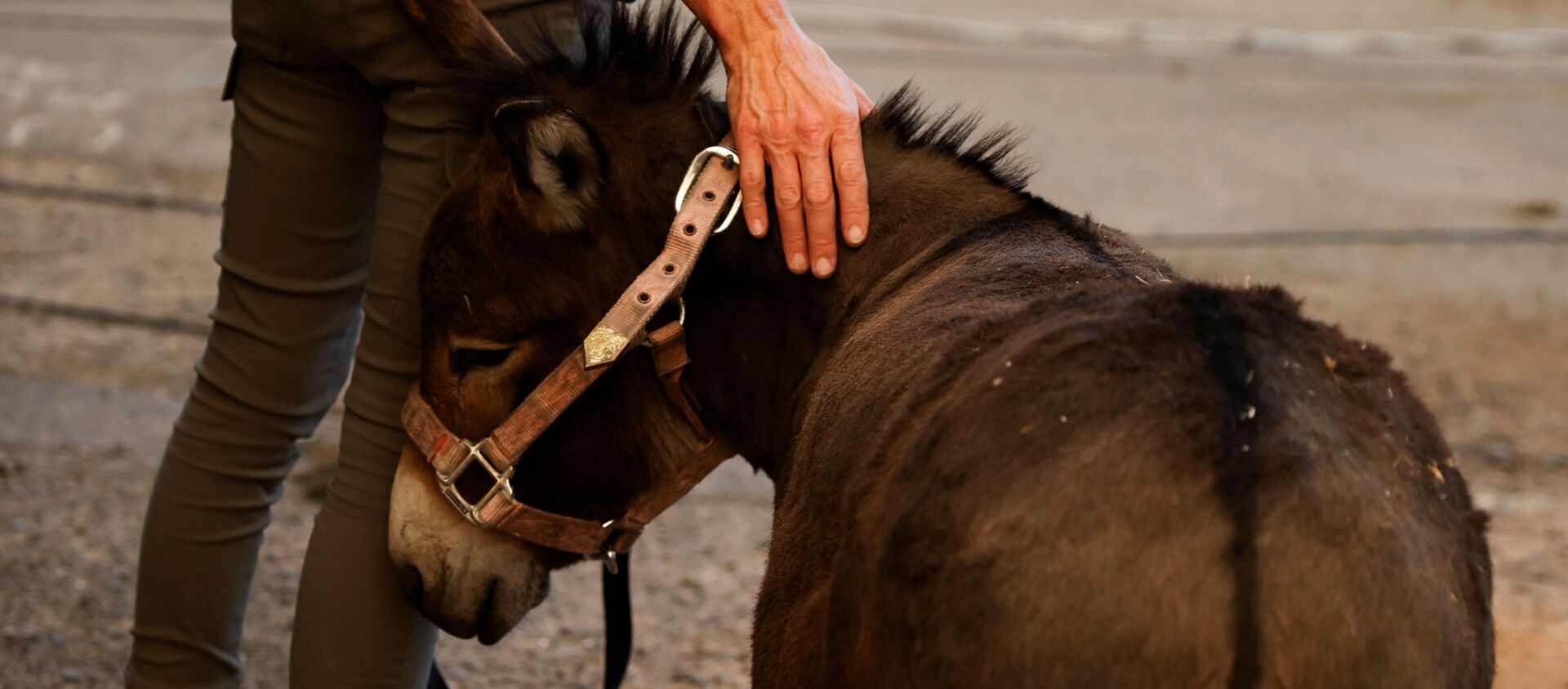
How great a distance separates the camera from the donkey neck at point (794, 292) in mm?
2021

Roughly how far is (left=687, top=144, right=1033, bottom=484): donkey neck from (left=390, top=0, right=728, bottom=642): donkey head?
0.10 meters

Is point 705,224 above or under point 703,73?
under

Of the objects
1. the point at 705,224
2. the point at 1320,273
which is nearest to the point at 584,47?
the point at 705,224

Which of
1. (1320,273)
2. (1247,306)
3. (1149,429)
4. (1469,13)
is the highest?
(1469,13)

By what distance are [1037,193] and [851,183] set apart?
16.3 ft

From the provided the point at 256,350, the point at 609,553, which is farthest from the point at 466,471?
the point at 256,350

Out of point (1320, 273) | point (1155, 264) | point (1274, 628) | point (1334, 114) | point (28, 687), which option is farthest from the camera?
point (1334, 114)

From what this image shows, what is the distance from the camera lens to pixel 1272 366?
1337mm

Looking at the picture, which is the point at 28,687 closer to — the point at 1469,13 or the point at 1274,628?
the point at 1274,628

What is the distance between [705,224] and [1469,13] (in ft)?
44.6

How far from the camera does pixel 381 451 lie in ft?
7.26

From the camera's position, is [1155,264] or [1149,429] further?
[1155,264]

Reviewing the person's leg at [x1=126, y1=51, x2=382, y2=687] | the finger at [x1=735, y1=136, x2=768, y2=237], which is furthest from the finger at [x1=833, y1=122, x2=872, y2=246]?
the person's leg at [x1=126, y1=51, x2=382, y2=687]

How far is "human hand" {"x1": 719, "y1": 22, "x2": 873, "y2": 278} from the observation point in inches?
76.9
